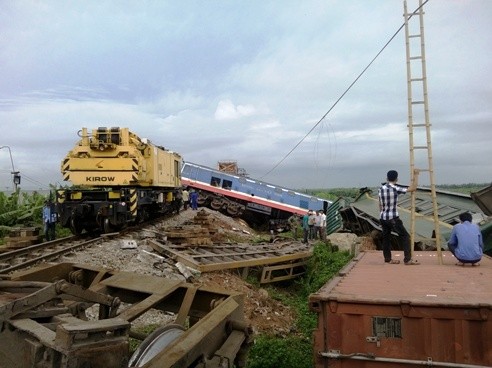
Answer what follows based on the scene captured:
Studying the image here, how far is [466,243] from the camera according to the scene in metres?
A: 7.18

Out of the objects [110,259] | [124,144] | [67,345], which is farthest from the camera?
[124,144]

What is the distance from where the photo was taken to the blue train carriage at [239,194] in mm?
33531

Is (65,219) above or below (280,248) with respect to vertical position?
above

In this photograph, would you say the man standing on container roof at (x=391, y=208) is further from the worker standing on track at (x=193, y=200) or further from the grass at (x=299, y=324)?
the worker standing on track at (x=193, y=200)

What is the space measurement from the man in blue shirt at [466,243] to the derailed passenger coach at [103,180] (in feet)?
31.1

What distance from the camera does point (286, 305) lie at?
11258 millimetres

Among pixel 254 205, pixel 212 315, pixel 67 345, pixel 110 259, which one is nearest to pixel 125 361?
pixel 67 345

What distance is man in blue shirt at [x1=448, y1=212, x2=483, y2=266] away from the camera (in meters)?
7.12

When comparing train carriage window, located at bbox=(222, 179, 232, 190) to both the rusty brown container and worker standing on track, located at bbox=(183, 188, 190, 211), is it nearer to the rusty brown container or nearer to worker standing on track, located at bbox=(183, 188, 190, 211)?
worker standing on track, located at bbox=(183, 188, 190, 211)

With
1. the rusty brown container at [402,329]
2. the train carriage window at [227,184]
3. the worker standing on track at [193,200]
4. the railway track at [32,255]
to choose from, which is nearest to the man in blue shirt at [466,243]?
the rusty brown container at [402,329]

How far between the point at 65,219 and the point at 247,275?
5.81 m

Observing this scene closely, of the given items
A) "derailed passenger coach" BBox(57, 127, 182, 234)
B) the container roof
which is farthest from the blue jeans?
"derailed passenger coach" BBox(57, 127, 182, 234)

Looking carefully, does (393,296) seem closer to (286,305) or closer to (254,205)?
(286,305)

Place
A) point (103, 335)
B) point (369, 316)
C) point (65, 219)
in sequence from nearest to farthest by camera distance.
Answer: point (103, 335) → point (369, 316) → point (65, 219)
